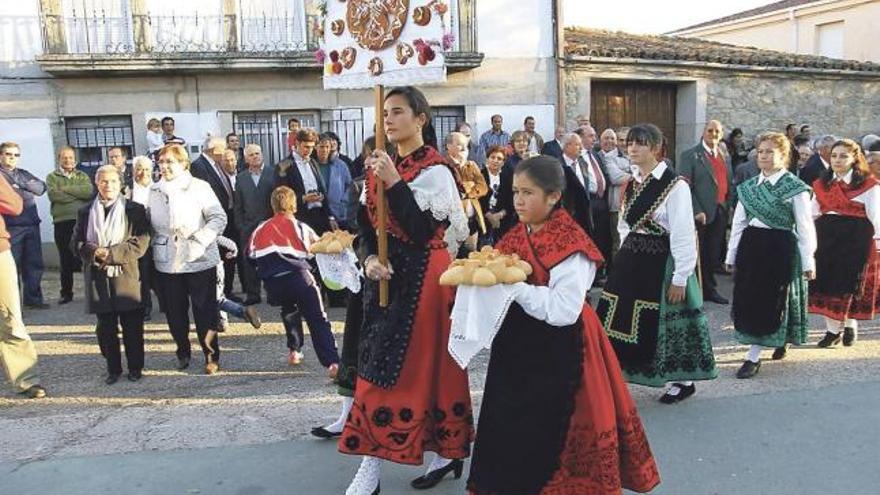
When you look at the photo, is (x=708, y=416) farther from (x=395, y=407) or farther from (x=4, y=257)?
(x=4, y=257)

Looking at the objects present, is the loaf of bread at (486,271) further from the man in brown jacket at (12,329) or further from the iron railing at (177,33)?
the iron railing at (177,33)

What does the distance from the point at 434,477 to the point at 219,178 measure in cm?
517

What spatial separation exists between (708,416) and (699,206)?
163 inches

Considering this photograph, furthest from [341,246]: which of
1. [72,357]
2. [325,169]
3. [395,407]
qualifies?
[325,169]

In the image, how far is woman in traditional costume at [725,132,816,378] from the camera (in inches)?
207

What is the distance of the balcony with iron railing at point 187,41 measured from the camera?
11.2 metres

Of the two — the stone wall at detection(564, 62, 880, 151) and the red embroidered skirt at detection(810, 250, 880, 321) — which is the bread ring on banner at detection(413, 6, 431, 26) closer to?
the red embroidered skirt at detection(810, 250, 880, 321)

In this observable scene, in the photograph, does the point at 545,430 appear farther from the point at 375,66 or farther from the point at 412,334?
the point at 375,66

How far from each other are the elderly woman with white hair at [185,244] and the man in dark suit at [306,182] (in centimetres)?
179

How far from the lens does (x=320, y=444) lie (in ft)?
14.0

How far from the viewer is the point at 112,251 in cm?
538

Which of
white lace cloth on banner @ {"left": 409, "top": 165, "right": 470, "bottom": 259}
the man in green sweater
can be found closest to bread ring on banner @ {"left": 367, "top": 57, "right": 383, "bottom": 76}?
white lace cloth on banner @ {"left": 409, "top": 165, "right": 470, "bottom": 259}

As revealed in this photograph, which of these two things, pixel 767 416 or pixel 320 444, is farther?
pixel 767 416

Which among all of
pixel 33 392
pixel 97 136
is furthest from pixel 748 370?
pixel 97 136
